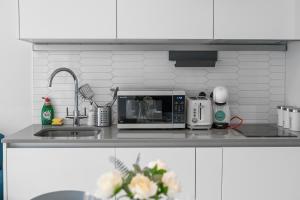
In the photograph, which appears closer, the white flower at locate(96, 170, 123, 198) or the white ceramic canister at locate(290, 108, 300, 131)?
the white flower at locate(96, 170, 123, 198)

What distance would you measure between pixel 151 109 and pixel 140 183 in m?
1.89

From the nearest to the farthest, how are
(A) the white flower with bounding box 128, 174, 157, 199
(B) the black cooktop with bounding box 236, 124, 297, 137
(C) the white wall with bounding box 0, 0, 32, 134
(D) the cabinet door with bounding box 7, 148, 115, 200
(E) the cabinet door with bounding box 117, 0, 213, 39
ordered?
(A) the white flower with bounding box 128, 174, 157, 199 < (D) the cabinet door with bounding box 7, 148, 115, 200 < (B) the black cooktop with bounding box 236, 124, 297, 137 < (E) the cabinet door with bounding box 117, 0, 213, 39 < (C) the white wall with bounding box 0, 0, 32, 134

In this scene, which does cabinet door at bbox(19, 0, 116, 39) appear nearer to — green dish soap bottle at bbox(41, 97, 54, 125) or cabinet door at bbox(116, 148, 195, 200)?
green dish soap bottle at bbox(41, 97, 54, 125)

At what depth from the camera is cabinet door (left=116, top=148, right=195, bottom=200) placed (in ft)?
8.45

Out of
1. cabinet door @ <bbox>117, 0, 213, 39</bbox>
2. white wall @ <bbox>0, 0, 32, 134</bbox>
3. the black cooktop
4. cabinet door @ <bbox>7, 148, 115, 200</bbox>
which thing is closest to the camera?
cabinet door @ <bbox>7, 148, 115, 200</bbox>

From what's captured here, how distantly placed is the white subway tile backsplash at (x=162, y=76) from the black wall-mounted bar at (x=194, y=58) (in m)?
0.08

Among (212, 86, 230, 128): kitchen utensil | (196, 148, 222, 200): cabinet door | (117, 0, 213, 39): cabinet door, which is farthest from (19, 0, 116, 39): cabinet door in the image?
(196, 148, 222, 200): cabinet door

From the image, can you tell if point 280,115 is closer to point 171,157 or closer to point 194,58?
point 194,58

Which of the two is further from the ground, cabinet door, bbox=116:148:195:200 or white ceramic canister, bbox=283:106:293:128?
white ceramic canister, bbox=283:106:293:128

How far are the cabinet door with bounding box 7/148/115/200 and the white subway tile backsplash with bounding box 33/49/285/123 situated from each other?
0.69 m

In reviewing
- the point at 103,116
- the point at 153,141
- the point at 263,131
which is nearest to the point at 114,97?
the point at 103,116

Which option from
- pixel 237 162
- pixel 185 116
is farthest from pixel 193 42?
pixel 237 162

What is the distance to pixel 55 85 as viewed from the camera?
318 centimetres

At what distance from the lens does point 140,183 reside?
3.38ft
